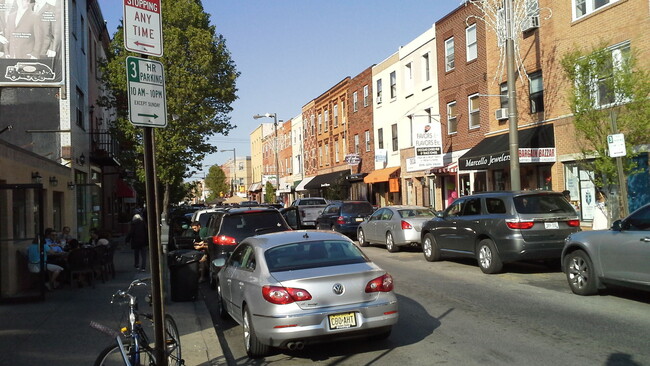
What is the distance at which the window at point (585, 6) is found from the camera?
18575 mm

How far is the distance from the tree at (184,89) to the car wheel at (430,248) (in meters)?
14.9

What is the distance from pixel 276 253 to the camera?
23.8 ft

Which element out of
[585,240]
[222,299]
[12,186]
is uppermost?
[12,186]

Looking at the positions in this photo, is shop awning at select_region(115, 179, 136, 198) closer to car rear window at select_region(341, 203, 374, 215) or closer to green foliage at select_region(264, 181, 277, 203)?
car rear window at select_region(341, 203, 374, 215)

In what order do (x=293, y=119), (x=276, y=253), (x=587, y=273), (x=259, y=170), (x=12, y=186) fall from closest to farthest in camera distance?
(x=276, y=253) → (x=587, y=273) → (x=12, y=186) → (x=293, y=119) → (x=259, y=170)

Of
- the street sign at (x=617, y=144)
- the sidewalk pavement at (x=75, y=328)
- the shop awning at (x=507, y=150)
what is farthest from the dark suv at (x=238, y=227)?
the shop awning at (x=507, y=150)

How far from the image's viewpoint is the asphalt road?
21.6ft

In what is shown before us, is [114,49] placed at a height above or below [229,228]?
above

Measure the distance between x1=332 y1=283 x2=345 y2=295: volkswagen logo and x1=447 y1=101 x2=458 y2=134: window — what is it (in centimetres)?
2200

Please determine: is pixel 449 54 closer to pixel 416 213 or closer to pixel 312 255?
pixel 416 213

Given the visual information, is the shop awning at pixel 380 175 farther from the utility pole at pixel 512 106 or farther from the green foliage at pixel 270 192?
the green foliage at pixel 270 192

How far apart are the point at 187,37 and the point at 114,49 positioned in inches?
151

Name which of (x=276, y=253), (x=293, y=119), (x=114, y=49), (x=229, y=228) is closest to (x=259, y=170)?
(x=293, y=119)

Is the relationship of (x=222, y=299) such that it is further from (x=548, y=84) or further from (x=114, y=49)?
(x=114, y=49)
